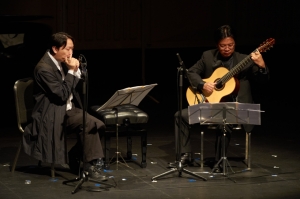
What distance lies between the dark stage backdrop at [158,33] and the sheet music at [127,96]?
167 inches

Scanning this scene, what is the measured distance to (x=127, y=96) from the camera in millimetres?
6402

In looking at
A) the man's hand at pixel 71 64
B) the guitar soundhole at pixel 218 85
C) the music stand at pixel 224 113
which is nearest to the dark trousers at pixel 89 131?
the man's hand at pixel 71 64

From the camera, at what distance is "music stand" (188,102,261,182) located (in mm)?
6195

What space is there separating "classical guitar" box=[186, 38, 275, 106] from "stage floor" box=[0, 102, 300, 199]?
2.16 feet

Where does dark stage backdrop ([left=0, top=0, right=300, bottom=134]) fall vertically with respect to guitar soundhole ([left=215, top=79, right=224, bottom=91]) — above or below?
above

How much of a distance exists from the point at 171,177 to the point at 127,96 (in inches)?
32.6

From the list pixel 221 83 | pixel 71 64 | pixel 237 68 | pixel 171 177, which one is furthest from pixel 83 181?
pixel 237 68

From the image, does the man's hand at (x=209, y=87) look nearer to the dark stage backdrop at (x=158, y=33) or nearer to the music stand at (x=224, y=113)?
the music stand at (x=224, y=113)

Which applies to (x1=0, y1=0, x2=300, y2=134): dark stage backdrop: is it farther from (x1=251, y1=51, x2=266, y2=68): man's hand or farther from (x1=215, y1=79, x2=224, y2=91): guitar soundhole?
(x1=251, y1=51, x2=266, y2=68): man's hand

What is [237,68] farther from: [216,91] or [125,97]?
[125,97]

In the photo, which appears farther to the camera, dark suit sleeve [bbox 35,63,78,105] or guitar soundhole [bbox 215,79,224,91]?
guitar soundhole [bbox 215,79,224,91]

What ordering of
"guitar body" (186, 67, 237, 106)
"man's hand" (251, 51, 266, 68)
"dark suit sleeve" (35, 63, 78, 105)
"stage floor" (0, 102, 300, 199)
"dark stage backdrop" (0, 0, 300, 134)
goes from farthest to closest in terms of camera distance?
"dark stage backdrop" (0, 0, 300, 134), "guitar body" (186, 67, 237, 106), "man's hand" (251, 51, 266, 68), "dark suit sleeve" (35, 63, 78, 105), "stage floor" (0, 102, 300, 199)

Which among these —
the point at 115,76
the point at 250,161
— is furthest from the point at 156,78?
the point at 250,161

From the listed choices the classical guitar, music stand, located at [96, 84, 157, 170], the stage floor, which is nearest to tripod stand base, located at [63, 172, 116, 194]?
the stage floor
